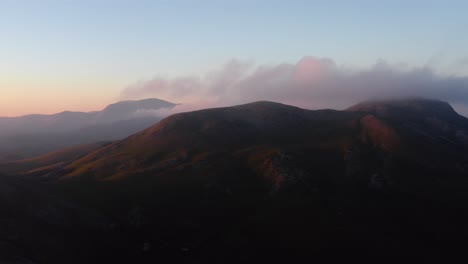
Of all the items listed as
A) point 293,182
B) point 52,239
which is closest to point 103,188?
point 52,239

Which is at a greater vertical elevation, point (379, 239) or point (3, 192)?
point (3, 192)

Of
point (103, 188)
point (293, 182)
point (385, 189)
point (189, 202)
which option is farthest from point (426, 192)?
point (103, 188)

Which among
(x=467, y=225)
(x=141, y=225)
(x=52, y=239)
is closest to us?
(x=52, y=239)

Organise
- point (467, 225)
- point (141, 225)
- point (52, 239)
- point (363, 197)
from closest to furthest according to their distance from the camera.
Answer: point (52, 239) → point (141, 225) → point (467, 225) → point (363, 197)

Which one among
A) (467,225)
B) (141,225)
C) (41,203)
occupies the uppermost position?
(41,203)

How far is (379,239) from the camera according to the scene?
118 m

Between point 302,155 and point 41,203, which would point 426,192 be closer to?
point 302,155

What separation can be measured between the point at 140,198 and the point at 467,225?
11370 cm

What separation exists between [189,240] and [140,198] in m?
35.7

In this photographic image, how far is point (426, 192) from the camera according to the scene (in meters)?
162

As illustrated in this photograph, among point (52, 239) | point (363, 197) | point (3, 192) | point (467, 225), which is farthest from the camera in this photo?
point (363, 197)

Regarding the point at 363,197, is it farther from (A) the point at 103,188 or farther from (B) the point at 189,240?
(A) the point at 103,188

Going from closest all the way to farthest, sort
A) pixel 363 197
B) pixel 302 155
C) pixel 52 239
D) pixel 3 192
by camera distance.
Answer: pixel 52 239, pixel 3 192, pixel 363 197, pixel 302 155

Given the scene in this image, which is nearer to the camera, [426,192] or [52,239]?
[52,239]
